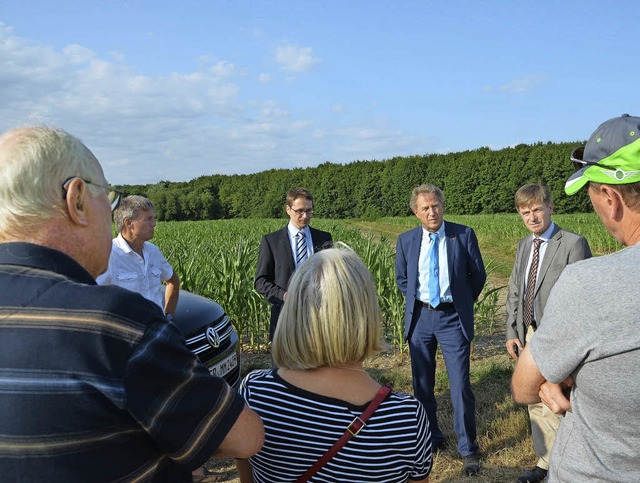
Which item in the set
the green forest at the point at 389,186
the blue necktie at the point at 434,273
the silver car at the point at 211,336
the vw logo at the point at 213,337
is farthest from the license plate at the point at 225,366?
the green forest at the point at 389,186

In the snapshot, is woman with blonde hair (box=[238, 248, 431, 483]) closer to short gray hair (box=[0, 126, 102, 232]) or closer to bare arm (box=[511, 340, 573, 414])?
bare arm (box=[511, 340, 573, 414])

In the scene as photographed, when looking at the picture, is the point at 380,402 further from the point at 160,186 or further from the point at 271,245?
the point at 160,186

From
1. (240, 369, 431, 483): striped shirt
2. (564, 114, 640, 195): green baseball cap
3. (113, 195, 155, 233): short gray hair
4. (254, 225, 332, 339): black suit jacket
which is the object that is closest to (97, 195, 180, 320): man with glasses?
(113, 195, 155, 233): short gray hair

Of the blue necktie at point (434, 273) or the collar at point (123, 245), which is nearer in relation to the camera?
the collar at point (123, 245)

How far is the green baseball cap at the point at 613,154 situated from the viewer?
54.7 inches

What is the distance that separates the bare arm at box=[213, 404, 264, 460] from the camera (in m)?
1.24

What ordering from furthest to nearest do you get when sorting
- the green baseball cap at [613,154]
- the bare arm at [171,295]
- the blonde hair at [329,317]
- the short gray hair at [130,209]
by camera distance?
the bare arm at [171,295]
the short gray hair at [130,209]
the blonde hair at [329,317]
the green baseball cap at [613,154]

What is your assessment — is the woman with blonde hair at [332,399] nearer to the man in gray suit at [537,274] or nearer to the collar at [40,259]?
the collar at [40,259]

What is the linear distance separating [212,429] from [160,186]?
64.8m

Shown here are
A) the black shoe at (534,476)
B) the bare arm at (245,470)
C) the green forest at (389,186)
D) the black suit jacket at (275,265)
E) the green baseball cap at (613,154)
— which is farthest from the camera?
the green forest at (389,186)

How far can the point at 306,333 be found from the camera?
154cm

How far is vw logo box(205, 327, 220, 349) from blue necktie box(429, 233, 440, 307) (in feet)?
5.62

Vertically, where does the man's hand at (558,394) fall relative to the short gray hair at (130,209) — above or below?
below

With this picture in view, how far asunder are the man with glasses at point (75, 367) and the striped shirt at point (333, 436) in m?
0.28
